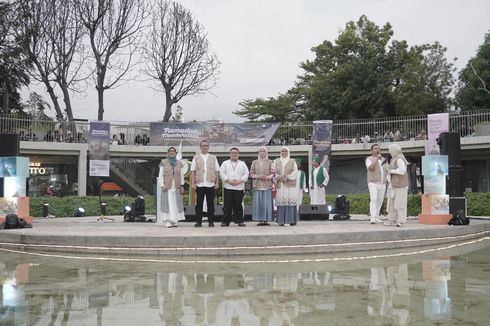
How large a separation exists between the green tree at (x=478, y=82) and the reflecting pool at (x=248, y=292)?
29915 millimetres

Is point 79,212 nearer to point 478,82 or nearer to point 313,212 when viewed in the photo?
point 313,212

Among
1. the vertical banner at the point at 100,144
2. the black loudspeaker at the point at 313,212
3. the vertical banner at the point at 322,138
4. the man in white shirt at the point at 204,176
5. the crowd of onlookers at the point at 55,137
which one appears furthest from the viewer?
the crowd of onlookers at the point at 55,137

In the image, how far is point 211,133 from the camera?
30.1 metres

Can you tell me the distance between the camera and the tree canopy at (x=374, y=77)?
1395 inches

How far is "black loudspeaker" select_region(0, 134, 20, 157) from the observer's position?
1180cm

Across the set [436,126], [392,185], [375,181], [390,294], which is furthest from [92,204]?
[390,294]

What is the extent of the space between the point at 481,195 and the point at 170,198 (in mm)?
12967

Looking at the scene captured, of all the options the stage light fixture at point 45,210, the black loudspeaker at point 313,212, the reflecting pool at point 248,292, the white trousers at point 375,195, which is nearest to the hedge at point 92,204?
the stage light fixture at point 45,210

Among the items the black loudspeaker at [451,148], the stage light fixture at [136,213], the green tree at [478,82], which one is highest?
the green tree at [478,82]

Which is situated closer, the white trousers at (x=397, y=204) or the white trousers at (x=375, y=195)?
the white trousers at (x=397, y=204)

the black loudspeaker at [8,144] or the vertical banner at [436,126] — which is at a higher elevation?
the vertical banner at [436,126]

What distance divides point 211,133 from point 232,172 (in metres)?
19.5

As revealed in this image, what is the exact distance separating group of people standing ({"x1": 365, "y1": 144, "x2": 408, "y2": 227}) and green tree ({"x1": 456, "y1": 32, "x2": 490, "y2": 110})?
2516 centimetres

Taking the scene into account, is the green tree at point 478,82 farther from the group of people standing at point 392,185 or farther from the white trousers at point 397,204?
the white trousers at point 397,204
